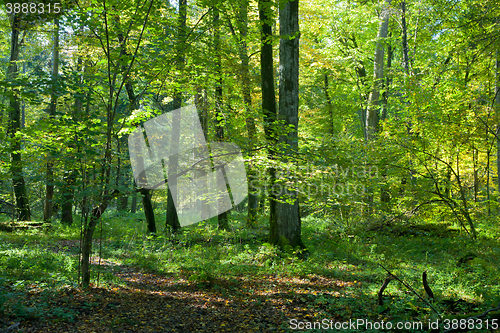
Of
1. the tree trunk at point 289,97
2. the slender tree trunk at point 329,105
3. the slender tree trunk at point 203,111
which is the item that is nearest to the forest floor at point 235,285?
the tree trunk at point 289,97

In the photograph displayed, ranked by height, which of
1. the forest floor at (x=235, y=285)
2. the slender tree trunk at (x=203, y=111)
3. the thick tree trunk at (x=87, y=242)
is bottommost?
the forest floor at (x=235, y=285)

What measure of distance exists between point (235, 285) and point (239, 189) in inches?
213

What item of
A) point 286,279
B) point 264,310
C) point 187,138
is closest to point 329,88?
point 187,138

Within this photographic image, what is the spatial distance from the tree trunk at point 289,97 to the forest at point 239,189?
0.16ft

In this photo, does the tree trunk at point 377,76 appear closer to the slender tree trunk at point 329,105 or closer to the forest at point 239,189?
the forest at point 239,189

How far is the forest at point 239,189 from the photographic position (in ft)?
14.4

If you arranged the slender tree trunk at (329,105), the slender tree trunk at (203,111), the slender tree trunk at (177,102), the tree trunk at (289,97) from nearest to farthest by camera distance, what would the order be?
the slender tree trunk at (177,102), the tree trunk at (289,97), the slender tree trunk at (203,111), the slender tree trunk at (329,105)

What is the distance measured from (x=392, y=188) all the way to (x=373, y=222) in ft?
4.87

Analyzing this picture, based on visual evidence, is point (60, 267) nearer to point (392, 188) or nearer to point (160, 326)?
point (160, 326)

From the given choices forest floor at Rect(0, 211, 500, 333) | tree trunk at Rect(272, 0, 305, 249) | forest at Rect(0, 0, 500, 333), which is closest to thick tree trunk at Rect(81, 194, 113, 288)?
forest at Rect(0, 0, 500, 333)

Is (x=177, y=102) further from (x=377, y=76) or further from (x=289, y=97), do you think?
(x=377, y=76)

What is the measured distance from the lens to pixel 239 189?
11.2 meters

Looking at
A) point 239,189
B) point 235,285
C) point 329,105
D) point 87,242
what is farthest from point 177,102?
point 329,105

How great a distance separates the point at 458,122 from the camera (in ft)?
25.3
